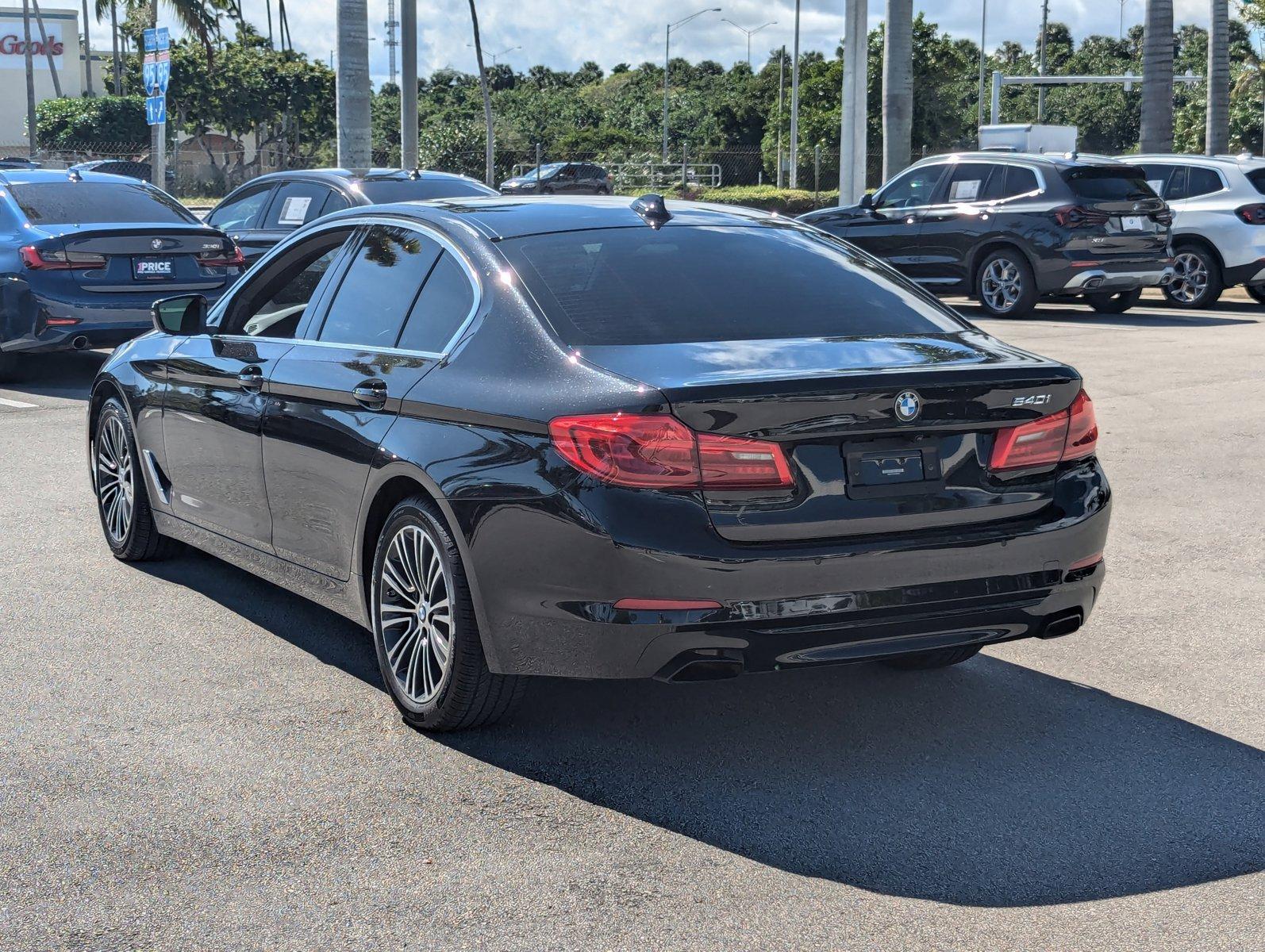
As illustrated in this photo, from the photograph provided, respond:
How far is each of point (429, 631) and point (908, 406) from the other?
1543 mm

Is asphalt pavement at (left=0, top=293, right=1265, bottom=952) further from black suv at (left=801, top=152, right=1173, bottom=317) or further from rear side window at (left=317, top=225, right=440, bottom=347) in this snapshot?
black suv at (left=801, top=152, right=1173, bottom=317)

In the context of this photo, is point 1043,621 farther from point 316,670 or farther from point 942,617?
point 316,670

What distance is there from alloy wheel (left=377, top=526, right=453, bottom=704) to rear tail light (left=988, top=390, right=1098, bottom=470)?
1578mm

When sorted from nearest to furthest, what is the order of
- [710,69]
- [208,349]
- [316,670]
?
1. [316,670]
2. [208,349]
3. [710,69]

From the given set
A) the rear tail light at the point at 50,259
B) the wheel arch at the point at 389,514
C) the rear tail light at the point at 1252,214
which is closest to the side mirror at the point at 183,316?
the wheel arch at the point at 389,514

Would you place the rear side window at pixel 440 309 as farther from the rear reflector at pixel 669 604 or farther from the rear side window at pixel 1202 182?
the rear side window at pixel 1202 182

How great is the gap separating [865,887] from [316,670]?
2387 mm

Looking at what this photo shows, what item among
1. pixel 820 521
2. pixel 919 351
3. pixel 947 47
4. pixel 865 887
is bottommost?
pixel 865 887

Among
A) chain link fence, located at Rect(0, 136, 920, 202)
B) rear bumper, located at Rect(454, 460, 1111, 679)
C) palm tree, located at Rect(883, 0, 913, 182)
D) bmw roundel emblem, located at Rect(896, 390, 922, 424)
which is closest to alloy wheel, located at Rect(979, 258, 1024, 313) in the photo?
palm tree, located at Rect(883, 0, 913, 182)

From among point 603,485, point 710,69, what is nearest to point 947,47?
point 603,485

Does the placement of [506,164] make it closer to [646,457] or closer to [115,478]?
[115,478]

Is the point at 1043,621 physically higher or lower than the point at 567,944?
higher

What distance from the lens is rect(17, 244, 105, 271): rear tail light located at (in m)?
12.7

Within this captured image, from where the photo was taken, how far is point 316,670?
18.4 ft
